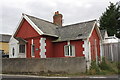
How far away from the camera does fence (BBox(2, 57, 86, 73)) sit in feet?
39.7

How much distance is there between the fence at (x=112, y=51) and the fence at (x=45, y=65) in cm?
372

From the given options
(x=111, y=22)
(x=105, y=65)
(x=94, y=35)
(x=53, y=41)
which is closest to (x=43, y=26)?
(x=53, y=41)

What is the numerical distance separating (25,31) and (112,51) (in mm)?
10401

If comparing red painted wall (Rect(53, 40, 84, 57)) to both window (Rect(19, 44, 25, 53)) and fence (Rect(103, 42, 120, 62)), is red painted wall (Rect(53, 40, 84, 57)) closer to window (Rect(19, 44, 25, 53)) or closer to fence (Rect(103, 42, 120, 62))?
fence (Rect(103, 42, 120, 62))

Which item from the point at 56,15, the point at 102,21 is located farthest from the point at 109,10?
the point at 56,15

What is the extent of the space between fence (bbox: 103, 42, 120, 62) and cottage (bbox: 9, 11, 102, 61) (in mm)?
1105

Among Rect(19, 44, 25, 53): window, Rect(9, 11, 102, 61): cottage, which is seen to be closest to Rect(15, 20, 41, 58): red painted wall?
Rect(9, 11, 102, 61): cottage

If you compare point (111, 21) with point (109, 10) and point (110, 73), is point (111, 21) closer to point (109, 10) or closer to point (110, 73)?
point (109, 10)

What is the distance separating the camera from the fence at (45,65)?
39.7 feet

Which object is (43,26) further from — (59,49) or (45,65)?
(45,65)

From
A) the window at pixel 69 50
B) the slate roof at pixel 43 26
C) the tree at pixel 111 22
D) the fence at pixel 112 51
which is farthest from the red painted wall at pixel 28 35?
the tree at pixel 111 22

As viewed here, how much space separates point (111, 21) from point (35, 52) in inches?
867

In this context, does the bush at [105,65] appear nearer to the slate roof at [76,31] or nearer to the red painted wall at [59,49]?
the slate roof at [76,31]

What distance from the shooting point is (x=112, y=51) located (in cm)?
1419
